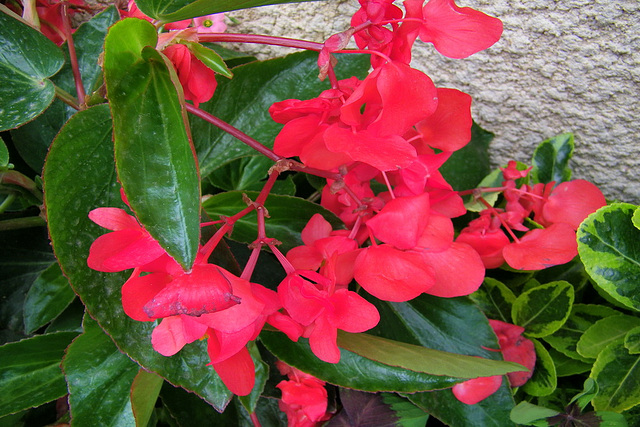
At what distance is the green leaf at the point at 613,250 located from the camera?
542 mm

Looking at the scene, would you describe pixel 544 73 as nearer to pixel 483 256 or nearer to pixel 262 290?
pixel 483 256

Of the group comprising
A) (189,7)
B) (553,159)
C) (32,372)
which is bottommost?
(32,372)

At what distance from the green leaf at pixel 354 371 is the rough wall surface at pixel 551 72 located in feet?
1.40

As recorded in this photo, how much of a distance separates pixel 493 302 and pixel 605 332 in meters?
0.13

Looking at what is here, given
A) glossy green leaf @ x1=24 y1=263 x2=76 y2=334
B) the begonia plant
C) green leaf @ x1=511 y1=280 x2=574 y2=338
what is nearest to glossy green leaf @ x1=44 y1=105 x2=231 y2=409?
the begonia plant

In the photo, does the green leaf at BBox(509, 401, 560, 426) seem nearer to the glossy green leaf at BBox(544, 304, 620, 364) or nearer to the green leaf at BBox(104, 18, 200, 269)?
the glossy green leaf at BBox(544, 304, 620, 364)

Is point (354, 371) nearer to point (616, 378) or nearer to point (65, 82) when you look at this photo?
point (616, 378)

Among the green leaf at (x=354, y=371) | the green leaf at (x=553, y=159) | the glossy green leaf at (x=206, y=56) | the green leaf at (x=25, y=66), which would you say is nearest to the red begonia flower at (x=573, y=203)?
the green leaf at (x=553, y=159)

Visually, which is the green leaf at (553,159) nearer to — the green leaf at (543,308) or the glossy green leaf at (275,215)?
the green leaf at (543,308)

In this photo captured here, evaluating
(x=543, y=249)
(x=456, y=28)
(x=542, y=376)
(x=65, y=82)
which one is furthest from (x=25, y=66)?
(x=542, y=376)

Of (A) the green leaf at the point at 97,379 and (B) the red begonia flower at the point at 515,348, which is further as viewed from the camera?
(B) the red begonia flower at the point at 515,348

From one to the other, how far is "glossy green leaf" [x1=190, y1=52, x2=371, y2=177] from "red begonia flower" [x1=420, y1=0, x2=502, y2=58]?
0.82 feet

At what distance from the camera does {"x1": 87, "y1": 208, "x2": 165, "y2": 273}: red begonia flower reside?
0.37 meters

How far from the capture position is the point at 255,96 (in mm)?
620
